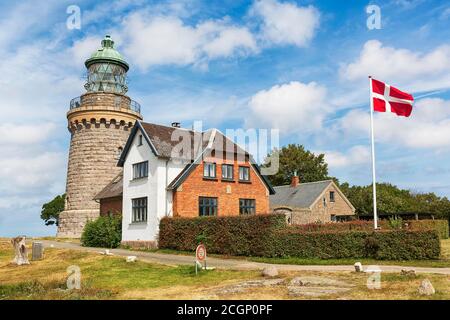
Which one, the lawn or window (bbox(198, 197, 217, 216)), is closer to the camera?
the lawn

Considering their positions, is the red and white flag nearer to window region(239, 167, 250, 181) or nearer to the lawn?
the lawn

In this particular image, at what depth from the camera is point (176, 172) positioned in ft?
110

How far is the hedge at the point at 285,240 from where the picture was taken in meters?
21.7

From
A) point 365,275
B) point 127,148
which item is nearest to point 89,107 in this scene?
point 127,148

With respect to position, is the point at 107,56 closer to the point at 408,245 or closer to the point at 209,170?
the point at 209,170

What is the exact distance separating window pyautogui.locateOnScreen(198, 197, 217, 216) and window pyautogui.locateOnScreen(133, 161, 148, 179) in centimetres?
462

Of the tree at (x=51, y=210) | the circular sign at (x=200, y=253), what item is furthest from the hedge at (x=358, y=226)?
the tree at (x=51, y=210)

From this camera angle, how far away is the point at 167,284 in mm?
16203

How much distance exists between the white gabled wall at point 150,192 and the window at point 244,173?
4943 mm

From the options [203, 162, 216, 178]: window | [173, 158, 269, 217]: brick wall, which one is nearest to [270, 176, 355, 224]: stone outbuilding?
[173, 158, 269, 217]: brick wall

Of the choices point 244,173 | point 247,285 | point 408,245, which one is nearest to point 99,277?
point 247,285

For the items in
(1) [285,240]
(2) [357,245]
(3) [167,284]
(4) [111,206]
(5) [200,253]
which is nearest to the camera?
(3) [167,284]

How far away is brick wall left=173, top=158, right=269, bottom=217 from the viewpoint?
32.8 metres

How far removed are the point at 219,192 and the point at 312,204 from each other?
17.8 metres
